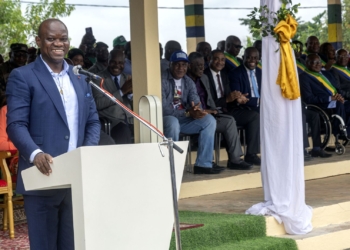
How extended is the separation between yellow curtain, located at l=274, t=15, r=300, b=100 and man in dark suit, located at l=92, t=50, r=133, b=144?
2.06m

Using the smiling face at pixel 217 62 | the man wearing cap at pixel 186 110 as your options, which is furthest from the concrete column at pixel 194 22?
the man wearing cap at pixel 186 110

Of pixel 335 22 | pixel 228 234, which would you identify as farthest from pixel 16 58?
pixel 335 22

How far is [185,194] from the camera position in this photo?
8.01m

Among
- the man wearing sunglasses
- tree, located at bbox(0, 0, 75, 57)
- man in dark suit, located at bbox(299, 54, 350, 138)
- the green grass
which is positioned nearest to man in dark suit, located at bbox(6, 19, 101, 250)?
the green grass

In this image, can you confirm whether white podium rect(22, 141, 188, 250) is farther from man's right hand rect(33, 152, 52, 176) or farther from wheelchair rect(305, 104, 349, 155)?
wheelchair rect(305, 104, 349, 155)

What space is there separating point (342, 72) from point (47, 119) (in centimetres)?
862

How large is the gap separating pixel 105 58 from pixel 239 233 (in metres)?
3.89

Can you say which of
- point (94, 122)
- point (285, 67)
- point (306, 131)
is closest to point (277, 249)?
point (285, 67)

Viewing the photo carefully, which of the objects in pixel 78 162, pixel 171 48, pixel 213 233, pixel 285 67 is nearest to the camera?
pixel 78 162

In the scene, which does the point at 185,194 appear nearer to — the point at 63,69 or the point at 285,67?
the point at 285,67

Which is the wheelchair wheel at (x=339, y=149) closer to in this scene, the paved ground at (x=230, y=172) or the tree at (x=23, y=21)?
the paved ground at (x=230, y=172)

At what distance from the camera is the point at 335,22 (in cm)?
1515

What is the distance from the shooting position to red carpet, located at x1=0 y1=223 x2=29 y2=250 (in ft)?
19.8

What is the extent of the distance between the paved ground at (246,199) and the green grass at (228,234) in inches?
18.2
